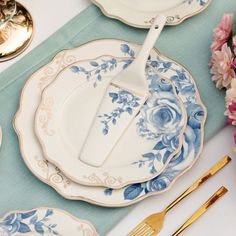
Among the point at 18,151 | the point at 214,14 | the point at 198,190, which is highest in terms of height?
the point at 214,14

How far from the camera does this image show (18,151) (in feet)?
2.54

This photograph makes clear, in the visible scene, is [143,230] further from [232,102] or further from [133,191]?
[232,102]

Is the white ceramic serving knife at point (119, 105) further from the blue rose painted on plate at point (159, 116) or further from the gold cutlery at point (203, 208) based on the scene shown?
the gold cutlery at point (203, 208)

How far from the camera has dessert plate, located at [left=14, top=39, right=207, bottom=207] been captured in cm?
72

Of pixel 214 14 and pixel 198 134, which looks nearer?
pixel 198 134

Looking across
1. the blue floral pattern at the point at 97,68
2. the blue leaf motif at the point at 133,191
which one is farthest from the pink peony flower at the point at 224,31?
the blue leaf motif at the point at 133,191

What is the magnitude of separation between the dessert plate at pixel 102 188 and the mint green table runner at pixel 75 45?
0.02 m

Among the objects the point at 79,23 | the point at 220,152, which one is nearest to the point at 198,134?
the point at 220,152

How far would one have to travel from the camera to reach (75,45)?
33.9 inches

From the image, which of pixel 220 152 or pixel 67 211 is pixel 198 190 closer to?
pixel 220 152

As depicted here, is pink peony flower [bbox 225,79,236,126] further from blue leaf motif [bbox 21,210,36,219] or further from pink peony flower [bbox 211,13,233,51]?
blue leaf motif [bbox 21,210,36,219]

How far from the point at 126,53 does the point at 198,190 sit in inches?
9.6

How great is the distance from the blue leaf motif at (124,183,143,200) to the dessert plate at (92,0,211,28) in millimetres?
278

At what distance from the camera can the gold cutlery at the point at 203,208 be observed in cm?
72
